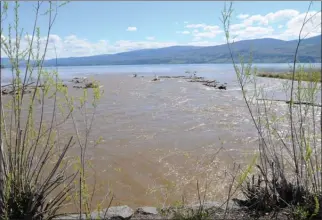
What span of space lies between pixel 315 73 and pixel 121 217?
3.14 meters

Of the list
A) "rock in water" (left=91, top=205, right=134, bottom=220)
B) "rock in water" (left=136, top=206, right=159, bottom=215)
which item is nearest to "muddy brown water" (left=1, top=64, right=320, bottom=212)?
"rock in water" (left=136, top=206, right=159, bottom=215)

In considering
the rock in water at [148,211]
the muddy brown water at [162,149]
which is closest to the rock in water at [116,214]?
the rock in water at [148,211]

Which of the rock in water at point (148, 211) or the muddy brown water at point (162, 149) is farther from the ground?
the rock in water at point (148, 211)

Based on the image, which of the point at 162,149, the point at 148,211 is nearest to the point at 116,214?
the point at 148,211

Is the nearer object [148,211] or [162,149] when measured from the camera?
[148,211]

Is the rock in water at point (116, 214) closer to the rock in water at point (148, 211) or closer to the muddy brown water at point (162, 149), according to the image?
the rock in water at point (148, 211)

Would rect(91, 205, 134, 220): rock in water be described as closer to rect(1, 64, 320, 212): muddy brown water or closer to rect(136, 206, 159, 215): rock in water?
rect(136, 206, 159, 215): rock in water

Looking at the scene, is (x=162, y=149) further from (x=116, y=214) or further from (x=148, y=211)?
(x=116, y=214)

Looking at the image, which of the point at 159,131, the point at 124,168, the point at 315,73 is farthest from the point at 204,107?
the point at 315,73

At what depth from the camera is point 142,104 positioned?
52.8ft

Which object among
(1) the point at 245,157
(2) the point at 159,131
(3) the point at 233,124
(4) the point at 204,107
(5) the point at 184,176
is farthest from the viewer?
(4) the point at 204,107

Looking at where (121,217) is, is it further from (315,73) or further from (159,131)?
(159,131)

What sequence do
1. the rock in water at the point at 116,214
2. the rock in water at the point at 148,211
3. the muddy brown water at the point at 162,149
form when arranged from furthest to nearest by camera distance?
the muddy brown water at the point at 162,149
the rock in water at the point at 148,211
the rock in water at the point at 116,214

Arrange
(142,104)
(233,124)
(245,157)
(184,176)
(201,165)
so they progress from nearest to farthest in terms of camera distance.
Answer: (184,176), (201,165), (245,157), (233,124), (142,104)
